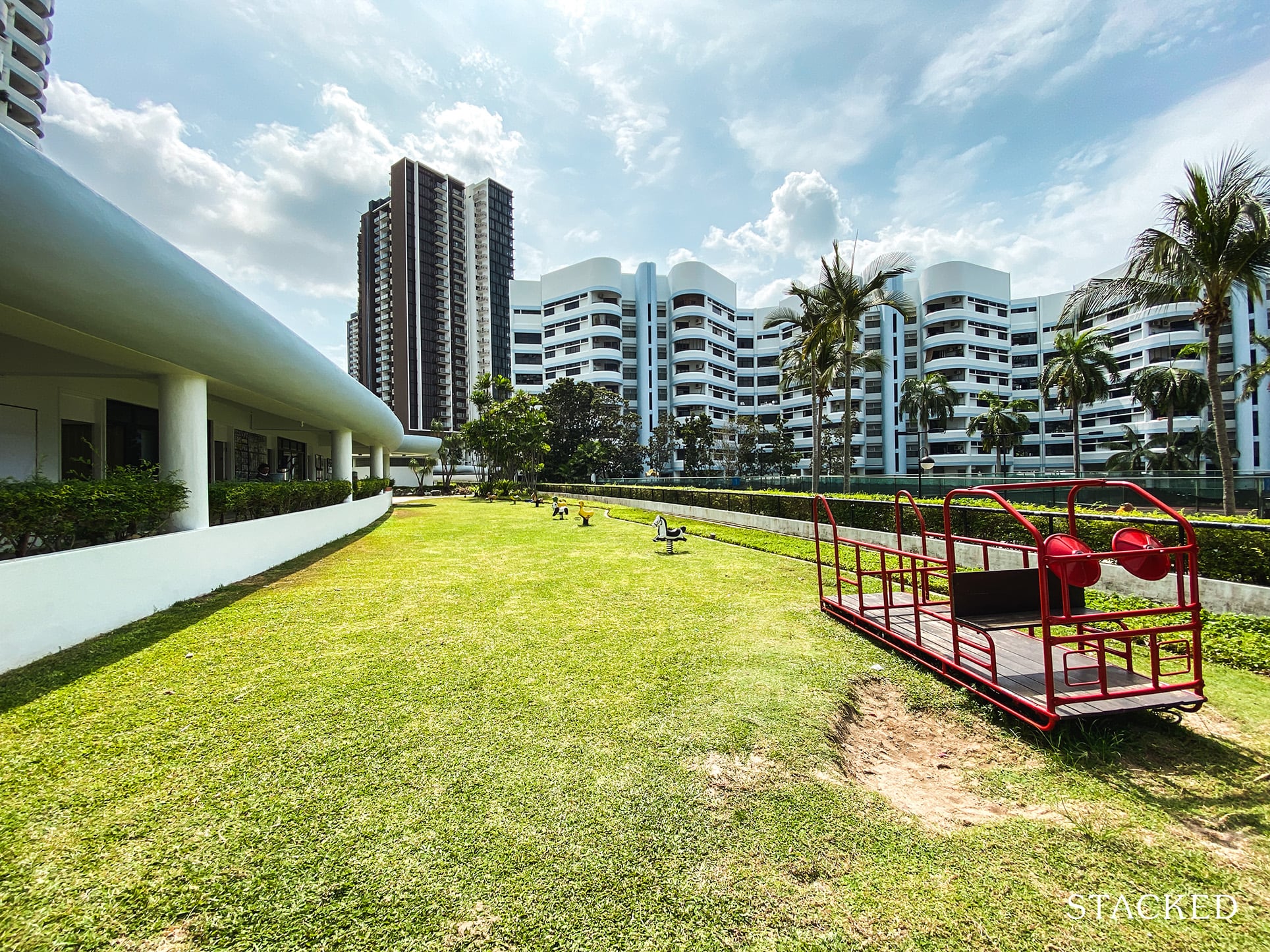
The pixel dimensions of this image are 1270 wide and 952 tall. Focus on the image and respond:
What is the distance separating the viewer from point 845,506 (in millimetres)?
15078

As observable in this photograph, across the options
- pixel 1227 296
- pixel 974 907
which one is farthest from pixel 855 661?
pixel 1227 296

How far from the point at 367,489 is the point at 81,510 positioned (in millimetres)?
19432

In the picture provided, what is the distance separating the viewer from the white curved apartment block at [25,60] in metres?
38.0

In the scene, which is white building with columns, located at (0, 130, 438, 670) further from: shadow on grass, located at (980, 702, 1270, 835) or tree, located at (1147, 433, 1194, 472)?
tree, located at (1147, 433, 1194, 472)

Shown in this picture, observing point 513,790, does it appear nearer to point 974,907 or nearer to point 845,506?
point 974,907

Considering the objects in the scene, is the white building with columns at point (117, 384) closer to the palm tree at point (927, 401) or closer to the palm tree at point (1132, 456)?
the palm tree at point (927, 401)

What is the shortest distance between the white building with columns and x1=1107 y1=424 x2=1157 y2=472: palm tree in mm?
57332

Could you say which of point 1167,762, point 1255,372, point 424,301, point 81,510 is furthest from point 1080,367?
point 424,301

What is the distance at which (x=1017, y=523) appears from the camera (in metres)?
10.9

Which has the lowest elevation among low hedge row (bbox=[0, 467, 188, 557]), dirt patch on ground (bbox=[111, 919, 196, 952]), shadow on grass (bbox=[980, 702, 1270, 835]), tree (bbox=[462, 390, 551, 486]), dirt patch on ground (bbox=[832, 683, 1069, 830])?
dirt patch on ground (bbox=[832, 683, 1069, 830])

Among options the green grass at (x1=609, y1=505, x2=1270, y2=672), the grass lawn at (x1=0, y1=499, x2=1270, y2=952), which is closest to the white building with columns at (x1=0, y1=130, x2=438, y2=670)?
the grass lawn at (x1=0, y1=499, x2=1270, y2=952)

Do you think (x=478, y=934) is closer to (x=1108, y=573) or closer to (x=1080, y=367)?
(x=1108, y=573)

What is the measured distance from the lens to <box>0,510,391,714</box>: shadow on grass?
493 cm

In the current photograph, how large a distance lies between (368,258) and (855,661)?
390ft
